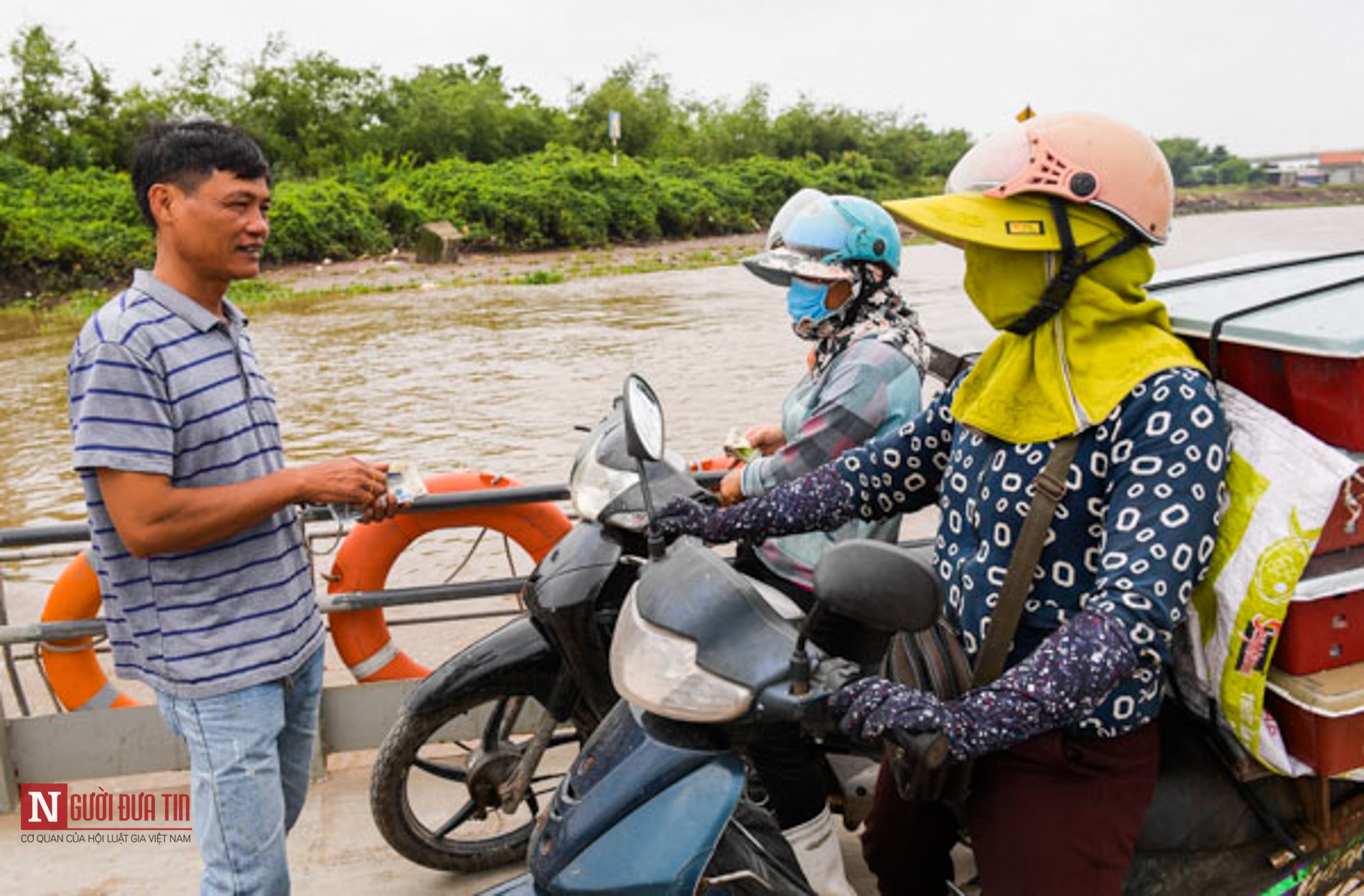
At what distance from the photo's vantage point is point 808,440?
2.63m

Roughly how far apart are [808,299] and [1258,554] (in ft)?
4.80

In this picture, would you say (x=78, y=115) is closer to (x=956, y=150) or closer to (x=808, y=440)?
(x=808, y=440)

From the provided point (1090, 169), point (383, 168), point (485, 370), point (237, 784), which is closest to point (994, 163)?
point (1090, 169)

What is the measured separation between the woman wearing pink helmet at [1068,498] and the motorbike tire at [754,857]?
0.32 meters

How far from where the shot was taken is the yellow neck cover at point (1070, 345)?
5.57ft

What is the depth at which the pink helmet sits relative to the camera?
1694mm

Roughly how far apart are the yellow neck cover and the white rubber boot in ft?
3.04

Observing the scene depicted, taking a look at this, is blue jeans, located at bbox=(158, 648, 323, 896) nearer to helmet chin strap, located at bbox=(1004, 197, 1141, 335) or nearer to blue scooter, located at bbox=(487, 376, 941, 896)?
blue scooter, located at bbox=(487, 376, 941, 896)

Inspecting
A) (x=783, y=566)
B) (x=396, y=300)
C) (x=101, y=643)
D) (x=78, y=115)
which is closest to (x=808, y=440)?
(x=783, y=566)

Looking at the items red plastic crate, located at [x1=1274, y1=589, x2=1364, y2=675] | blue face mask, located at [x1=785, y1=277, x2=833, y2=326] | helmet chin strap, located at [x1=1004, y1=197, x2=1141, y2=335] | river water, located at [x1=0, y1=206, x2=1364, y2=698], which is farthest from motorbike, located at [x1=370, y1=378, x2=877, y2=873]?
river water, located at [x1=0, y1=206, x2=1364, y2=698]

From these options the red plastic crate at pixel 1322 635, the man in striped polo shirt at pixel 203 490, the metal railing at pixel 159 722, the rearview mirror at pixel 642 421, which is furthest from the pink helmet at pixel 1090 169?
the metal railing at pixel 159 722

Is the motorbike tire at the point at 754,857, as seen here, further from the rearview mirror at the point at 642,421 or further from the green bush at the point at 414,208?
the green bush at the point at 414,208

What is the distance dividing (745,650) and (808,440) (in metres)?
1.04

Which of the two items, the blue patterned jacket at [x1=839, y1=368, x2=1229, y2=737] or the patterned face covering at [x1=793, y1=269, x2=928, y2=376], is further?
the patterned face covering at [x1=793, y1=269, x2=928, y2=376]
